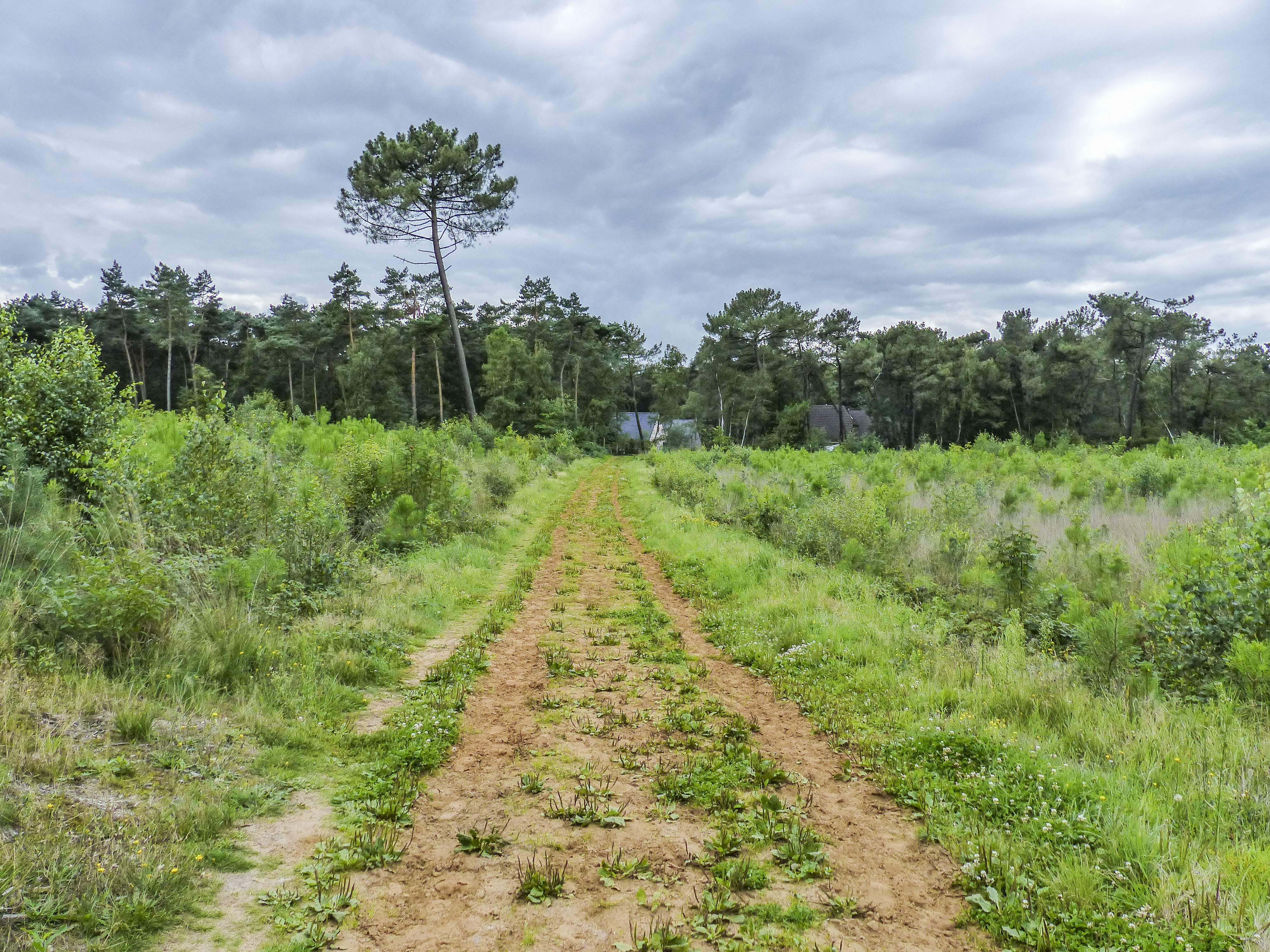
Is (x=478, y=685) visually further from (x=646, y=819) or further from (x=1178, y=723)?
(x=1178, y=723)

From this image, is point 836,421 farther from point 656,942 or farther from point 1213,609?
point 656,942

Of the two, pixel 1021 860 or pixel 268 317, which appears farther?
pixel 268 317

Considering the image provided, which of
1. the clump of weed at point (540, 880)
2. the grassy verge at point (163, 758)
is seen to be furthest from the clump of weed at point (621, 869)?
the grassy verge at point (163, 758)

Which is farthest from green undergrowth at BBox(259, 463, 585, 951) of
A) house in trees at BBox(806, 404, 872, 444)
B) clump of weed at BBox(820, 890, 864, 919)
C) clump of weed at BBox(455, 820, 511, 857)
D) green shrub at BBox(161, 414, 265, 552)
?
house in trees at BBox(806, 404, 872, 444)

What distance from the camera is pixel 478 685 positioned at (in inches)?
245

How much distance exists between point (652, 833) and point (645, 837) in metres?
0.05

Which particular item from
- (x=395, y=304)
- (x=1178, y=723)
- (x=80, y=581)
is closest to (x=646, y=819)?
(x=1178, y=723)

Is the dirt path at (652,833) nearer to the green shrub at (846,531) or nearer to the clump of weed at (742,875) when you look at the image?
the clump of weed at (742,875)

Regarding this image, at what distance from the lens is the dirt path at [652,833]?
10.1 feet

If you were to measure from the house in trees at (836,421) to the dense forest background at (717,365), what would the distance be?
63.7 inches

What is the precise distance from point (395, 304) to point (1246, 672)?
53.3 m

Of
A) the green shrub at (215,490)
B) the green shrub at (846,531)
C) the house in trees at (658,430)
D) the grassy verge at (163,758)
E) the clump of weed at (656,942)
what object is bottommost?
the clump of weed at (656,942)

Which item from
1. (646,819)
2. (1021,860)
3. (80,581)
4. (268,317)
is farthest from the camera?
(268,317)

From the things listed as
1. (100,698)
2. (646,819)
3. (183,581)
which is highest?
(183,581)
